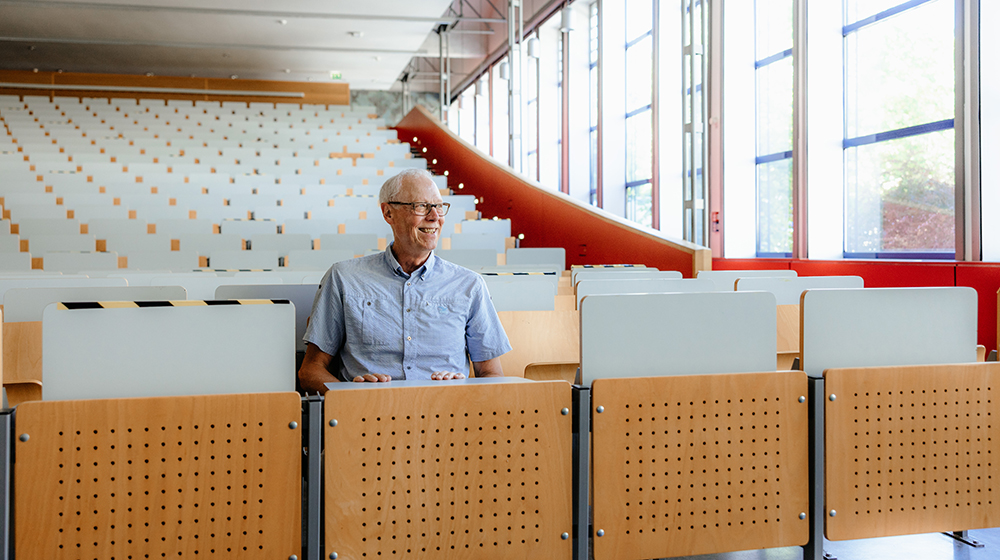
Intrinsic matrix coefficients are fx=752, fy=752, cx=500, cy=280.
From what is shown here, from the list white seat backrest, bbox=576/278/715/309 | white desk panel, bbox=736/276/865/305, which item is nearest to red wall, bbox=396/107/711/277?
white desk panel, bbox=736/276/865/305

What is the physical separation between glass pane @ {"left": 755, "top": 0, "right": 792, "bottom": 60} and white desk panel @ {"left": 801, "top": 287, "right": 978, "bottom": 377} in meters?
5.82

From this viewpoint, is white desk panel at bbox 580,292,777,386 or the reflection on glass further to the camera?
the reflection on glass

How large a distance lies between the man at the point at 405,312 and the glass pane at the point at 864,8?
519 centimetres

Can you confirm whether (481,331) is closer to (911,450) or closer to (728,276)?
(911,450)

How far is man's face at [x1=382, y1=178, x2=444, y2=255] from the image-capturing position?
187cm

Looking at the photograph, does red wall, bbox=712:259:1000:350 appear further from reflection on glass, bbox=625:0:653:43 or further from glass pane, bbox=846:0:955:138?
reflection on glass, bbox=625:0:653:43

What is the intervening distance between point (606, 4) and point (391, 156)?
137 inches

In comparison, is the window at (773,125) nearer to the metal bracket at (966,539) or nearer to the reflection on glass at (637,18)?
the reflection on glass at (637,18)

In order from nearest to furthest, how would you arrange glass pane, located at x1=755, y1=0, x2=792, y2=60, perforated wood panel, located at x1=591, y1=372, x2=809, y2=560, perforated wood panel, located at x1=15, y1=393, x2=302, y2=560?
perforated wood panel, located at x1=15, y1=393, x2=302, y2=560 < perforated wood panel, located at x1=591, y1=372, x2=809, y2=560 < glass pane, located at x1=755, y1=0, x2=792, y2=60

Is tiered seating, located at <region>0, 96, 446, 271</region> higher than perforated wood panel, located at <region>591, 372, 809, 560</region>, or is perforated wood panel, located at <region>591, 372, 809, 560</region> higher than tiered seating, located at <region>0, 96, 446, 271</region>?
tiered seating, located at <region>0, 96, 446, 271</region>

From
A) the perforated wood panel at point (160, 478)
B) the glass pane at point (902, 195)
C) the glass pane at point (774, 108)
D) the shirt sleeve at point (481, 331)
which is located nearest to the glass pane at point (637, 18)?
the glass pane at point (774, 108)

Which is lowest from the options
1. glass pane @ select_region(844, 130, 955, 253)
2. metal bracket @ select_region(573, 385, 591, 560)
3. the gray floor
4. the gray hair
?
the gray floor

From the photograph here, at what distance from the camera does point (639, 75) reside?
9.43 metres

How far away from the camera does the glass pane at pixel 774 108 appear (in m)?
6.91
